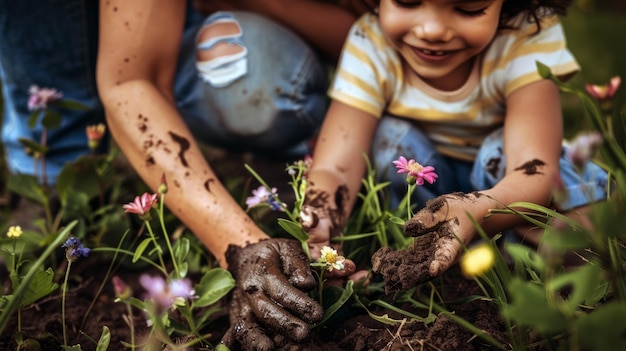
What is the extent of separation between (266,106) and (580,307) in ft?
3.88

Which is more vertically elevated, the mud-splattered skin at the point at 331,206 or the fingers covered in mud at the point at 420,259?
the fingers covered in mud at the point at 420,259

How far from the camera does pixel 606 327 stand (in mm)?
773

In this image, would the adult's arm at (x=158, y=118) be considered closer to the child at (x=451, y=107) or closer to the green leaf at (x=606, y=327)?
the child at (x=451, y=107)

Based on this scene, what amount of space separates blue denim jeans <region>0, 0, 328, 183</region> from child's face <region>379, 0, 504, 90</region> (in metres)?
0.57

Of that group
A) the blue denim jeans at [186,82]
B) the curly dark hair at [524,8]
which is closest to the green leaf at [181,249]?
the blue denim jeans at [186,82]

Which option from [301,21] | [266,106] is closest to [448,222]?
[266,106]

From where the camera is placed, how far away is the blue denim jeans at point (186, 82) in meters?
2.03

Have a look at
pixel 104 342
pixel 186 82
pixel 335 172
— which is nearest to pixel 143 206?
→ pixel 104 342

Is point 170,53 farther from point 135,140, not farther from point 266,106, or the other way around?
point 266,106

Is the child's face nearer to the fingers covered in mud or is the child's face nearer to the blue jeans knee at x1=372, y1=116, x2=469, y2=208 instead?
the blue jeans knee at x1=372, y1=116, x2=469, y2=208

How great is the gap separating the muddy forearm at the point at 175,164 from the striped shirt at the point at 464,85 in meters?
0.41

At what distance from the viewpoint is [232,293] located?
1.34 meters

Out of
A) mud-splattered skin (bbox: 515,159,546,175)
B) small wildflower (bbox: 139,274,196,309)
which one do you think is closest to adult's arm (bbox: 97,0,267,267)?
small wildflower (bbox: 139,274,196,309)

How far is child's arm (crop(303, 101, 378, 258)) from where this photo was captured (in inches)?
56.5
